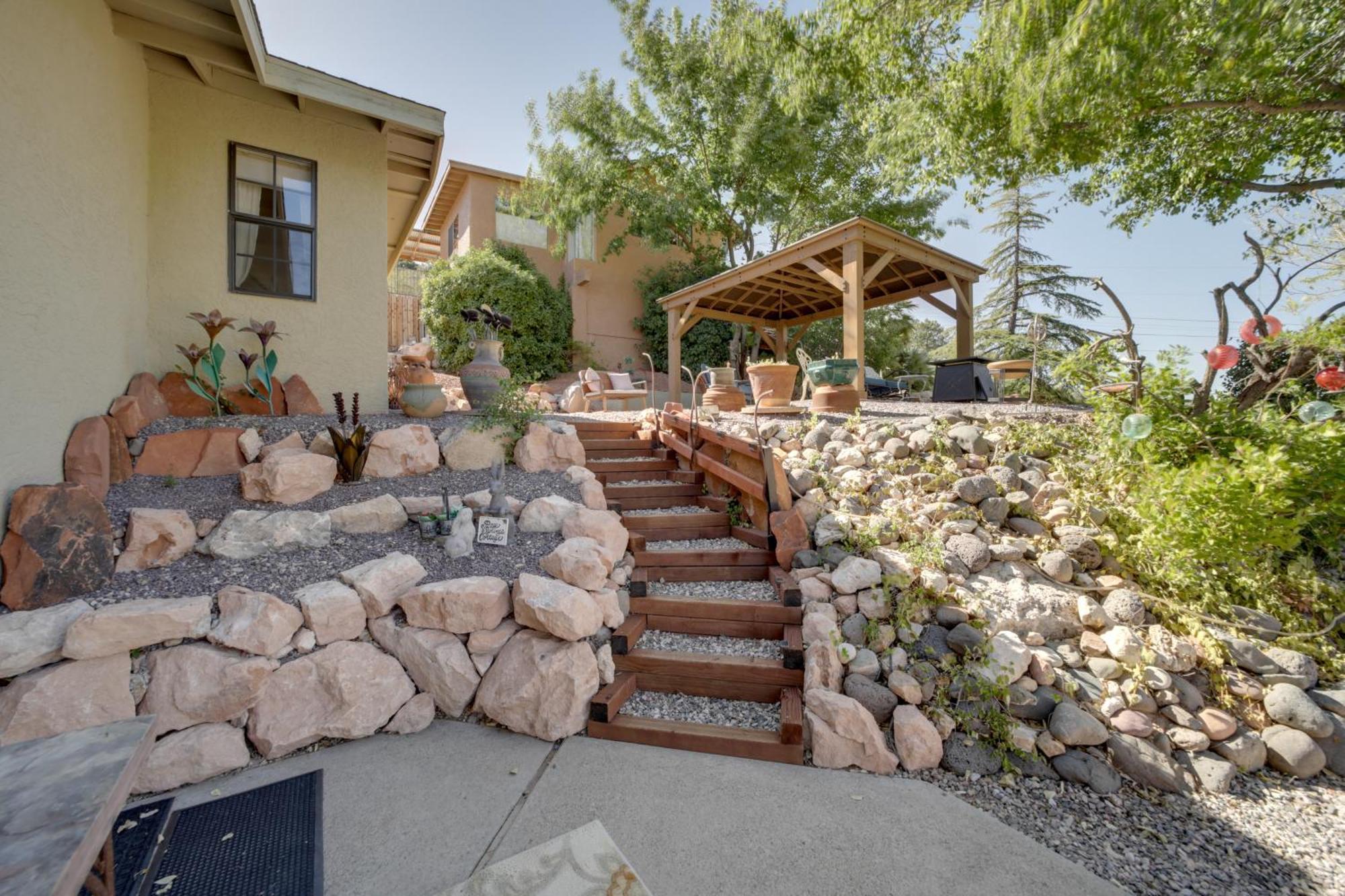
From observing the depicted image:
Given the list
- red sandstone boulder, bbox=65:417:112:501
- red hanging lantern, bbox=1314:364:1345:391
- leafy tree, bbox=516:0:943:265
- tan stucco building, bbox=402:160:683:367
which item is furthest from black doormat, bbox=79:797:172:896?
leafy tree, bbox=516:0:943:265

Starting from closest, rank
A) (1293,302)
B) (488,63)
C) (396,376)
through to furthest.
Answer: (488,63), (396,376), (1293,302)

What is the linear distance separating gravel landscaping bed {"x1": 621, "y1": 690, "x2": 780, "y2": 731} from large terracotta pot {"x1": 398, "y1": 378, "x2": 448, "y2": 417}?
3.21m

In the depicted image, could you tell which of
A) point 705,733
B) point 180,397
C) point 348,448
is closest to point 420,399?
point 348,448

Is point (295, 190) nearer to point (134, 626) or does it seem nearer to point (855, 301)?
point (134, 626)

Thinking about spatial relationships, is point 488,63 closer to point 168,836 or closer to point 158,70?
point 158,70

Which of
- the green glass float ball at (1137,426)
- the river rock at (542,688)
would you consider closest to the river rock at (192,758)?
the river rock at (542,688)

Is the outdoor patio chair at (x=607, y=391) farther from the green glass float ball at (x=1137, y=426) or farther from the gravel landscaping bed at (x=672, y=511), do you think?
the green glass float ball at (x=1137, y=426)

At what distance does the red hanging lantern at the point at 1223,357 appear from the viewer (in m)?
3.19

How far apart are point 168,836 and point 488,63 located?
667 cm

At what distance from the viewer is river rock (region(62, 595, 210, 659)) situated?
2.30 m

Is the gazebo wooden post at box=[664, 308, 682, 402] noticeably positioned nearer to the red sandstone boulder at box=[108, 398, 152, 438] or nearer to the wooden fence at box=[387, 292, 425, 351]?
the red sandstone boulder at box=[108, 398, 152, 438]

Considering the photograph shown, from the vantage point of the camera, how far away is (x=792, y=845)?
2023 mm

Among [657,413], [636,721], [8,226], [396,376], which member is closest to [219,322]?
[8,226]

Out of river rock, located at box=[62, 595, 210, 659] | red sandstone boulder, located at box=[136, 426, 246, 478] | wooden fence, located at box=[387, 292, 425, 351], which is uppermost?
wooden fence, located at box=[387, 292, 425, 351]
